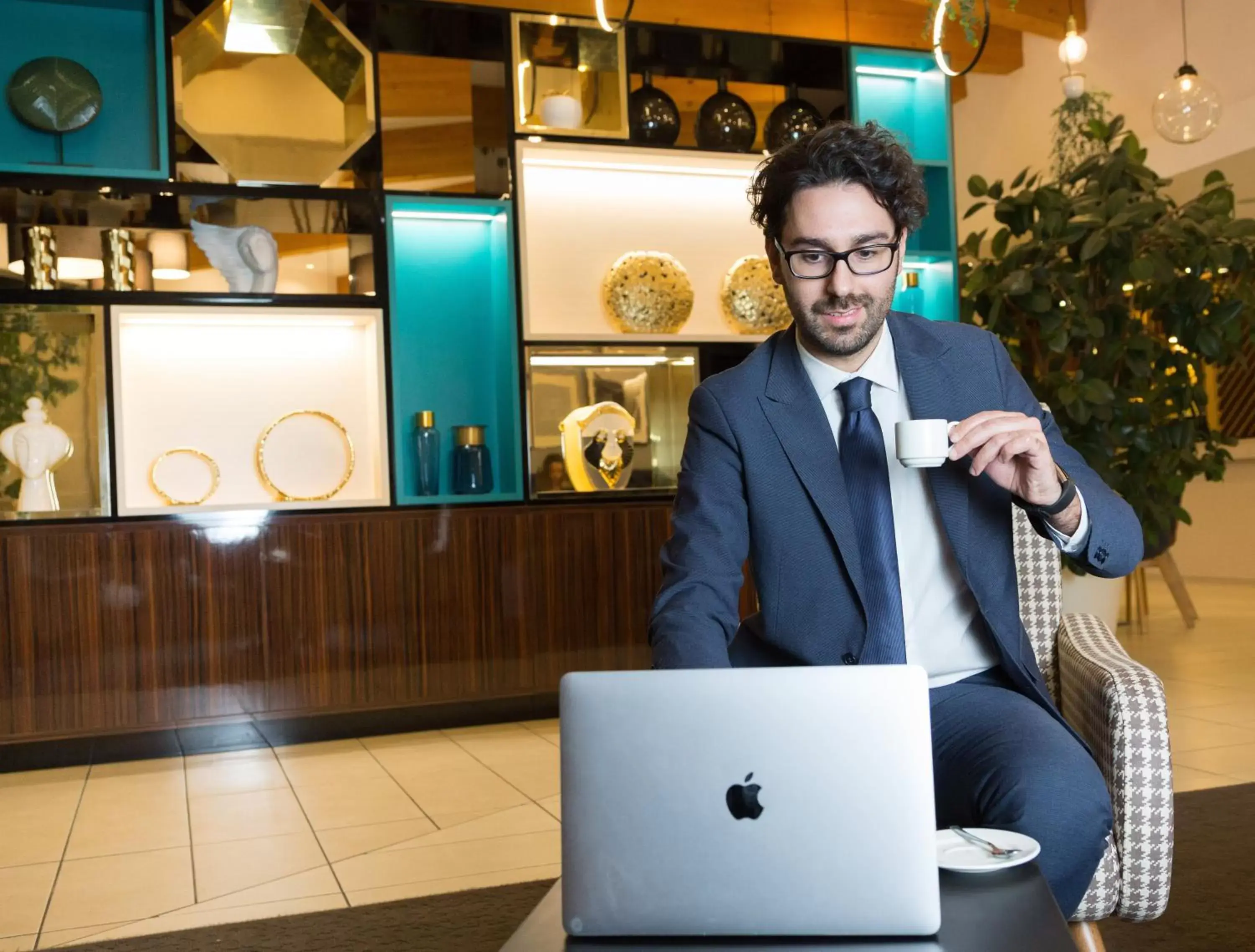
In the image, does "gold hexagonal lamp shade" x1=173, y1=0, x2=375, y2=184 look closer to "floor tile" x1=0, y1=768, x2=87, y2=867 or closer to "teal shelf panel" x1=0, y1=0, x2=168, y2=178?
"teal shelf panel" x1=0, y1=0, x2=168, y2=178

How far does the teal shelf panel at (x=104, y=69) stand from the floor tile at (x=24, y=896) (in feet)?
7.37

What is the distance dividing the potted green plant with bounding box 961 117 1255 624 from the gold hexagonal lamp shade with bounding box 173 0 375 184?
246cm

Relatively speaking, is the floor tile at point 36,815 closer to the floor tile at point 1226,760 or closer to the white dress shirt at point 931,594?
the white dress shirt at point 931,594

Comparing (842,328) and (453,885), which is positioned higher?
(842,328)

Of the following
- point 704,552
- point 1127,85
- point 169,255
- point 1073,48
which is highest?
point 1127,85

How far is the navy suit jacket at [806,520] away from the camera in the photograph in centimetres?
167

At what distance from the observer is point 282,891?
2650mm

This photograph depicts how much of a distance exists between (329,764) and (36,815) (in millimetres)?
843

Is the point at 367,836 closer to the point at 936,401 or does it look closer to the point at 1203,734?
the point at 936,401

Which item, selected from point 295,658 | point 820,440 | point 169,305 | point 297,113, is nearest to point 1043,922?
point 820,440

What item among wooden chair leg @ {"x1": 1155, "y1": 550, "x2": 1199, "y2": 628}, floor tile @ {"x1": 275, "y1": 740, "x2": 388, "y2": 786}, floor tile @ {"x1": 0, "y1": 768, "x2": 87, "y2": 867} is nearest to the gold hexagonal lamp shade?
floor tile @ {"x1": 275, "y1": 740, "x2": 388, "y2": 786}

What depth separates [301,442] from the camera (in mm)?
4516

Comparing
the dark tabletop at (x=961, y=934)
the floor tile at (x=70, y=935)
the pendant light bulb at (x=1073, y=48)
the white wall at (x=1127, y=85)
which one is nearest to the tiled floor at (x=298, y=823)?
the floor tile at (x=70, y=935)

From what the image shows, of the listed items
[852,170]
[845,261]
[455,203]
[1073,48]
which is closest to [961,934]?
[845,261]
